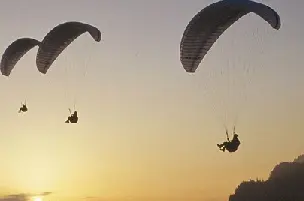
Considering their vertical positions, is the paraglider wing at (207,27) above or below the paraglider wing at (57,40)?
below

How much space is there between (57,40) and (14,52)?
493 centimetres

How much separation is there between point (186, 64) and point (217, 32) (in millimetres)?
2620

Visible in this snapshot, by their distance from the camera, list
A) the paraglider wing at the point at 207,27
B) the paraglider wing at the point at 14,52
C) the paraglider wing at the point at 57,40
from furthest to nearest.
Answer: the paraglider wing at the point at 14,52 → the paraglider wing at the point at 57,40 → the paraglider wing at the point at 207,27

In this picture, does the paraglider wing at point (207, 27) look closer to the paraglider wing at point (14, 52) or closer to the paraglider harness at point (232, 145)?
the paraglider harness at point (232, 145)

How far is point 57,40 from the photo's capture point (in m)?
39.6

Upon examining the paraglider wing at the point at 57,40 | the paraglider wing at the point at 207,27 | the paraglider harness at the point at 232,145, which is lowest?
the paraglider harness at the point at 232,145

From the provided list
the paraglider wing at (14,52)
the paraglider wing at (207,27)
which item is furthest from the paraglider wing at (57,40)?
the paraglider wing at (207,27)

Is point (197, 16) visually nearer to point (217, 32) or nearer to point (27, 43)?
point (217, 32)

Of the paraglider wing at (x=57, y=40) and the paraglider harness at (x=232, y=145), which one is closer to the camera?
the paraglider harness at (x=232, y=145)

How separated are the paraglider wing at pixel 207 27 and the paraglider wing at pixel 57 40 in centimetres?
787

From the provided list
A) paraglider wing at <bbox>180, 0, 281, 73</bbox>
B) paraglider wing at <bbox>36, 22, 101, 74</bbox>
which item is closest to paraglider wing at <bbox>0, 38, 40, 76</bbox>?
paraglider wing at <bbox>36, 22, 101, 74</bbox>

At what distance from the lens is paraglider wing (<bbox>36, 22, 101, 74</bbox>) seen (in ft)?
127

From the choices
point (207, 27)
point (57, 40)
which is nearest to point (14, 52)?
point (57, 40)

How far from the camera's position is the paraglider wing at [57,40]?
38.6 meters
